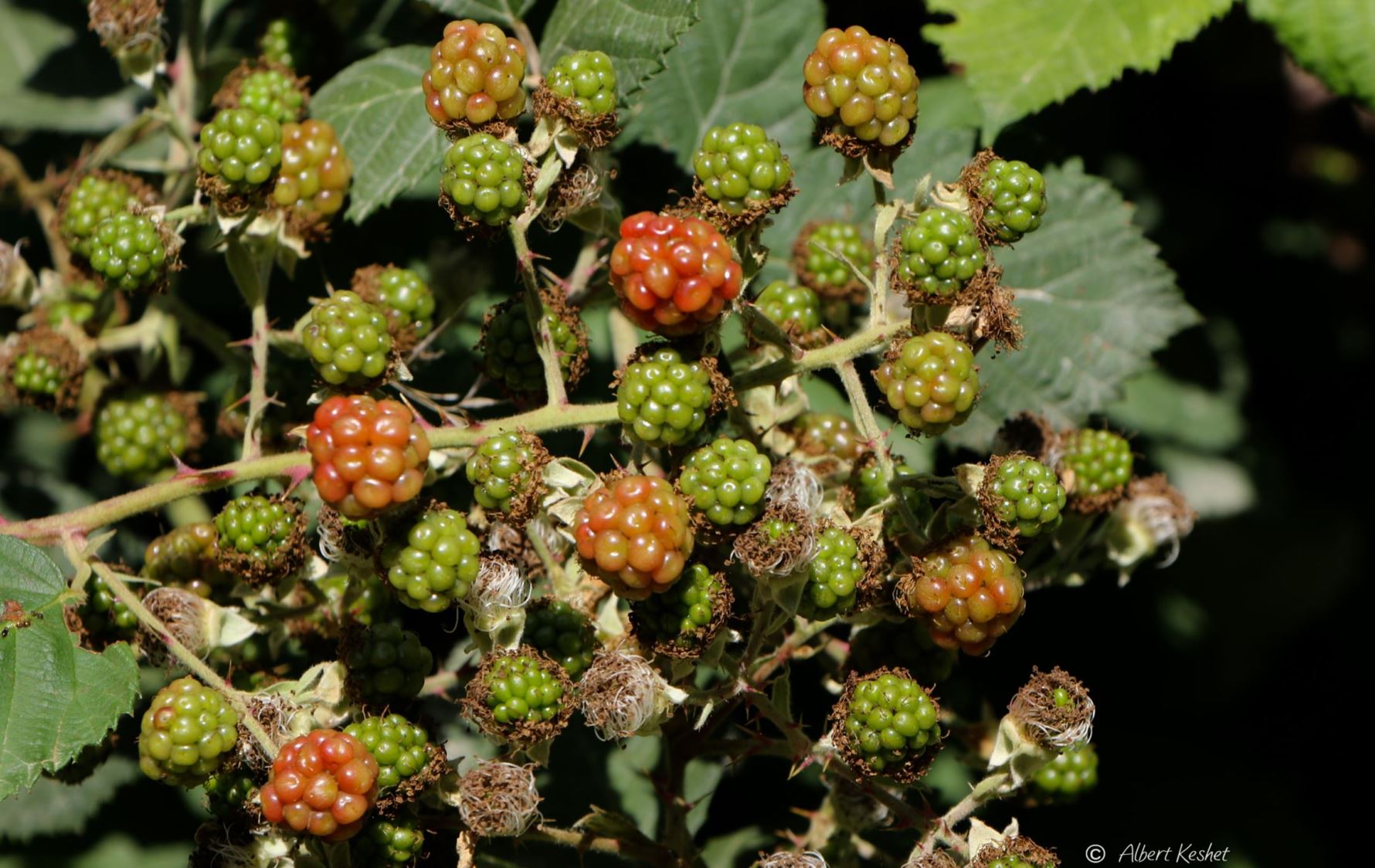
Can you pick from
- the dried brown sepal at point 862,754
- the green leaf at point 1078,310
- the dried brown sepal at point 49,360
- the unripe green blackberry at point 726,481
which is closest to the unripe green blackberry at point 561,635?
the unripe green blackberry at point 726,481

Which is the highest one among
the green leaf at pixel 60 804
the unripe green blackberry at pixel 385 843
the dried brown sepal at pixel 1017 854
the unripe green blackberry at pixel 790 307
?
the unripe green blackberry at pixel 790 307

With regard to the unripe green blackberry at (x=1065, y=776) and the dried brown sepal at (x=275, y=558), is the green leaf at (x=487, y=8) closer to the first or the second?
the dried brown sepal at (x=275, y=558)

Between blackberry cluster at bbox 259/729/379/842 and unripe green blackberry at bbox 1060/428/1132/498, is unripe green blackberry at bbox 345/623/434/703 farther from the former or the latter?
unripe green blackberry at bbox 1060/428/1132/498

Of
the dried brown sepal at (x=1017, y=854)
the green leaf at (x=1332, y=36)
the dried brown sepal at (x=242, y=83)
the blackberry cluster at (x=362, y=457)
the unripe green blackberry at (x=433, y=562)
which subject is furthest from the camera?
the green leaf at (x=1332, y=36)

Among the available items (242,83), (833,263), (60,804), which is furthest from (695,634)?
(60,804)

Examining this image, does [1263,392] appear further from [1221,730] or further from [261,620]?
[261,620]

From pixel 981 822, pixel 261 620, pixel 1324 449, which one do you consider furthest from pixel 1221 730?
pixel 261 620
